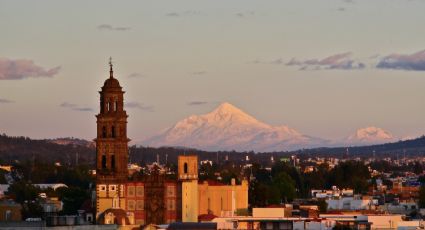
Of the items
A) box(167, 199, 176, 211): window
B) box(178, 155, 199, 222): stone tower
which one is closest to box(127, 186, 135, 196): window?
box(167, 199, 176, 211): window

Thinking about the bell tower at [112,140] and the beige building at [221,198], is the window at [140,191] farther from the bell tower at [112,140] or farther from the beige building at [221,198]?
the beige building at [221,198]

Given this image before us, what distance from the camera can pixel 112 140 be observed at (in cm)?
13562

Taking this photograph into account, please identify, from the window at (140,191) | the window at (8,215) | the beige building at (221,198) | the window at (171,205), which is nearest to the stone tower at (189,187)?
the window at (171,205)

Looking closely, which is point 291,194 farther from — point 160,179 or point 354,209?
point 160,179

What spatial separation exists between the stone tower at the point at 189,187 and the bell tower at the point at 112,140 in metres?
4.10

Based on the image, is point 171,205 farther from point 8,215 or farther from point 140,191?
point 8,215

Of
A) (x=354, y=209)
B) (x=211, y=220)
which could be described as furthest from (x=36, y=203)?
(x=211, y=220)

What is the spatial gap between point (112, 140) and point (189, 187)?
6043mm

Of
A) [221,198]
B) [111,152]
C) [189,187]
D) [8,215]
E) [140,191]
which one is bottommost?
[8,215]

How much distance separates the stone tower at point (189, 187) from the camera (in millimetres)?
135125

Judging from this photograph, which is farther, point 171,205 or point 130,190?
point 171,205

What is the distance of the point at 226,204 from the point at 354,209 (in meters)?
23.6

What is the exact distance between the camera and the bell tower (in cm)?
13562

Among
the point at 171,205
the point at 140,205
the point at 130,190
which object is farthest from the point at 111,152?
the point at 171,205
